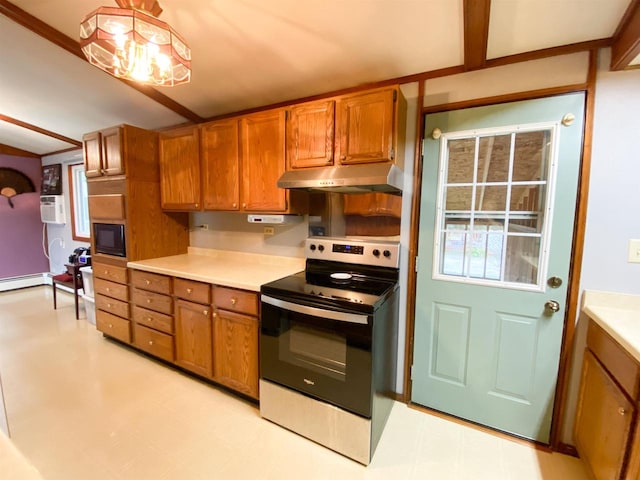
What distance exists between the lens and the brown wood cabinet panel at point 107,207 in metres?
2.74

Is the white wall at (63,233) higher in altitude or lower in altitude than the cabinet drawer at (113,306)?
higher

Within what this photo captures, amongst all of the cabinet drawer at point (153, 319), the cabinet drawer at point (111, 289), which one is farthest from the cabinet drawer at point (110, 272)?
the cabinet drawer at point (153, 319)

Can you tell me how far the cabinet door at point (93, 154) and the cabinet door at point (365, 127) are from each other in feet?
8.03

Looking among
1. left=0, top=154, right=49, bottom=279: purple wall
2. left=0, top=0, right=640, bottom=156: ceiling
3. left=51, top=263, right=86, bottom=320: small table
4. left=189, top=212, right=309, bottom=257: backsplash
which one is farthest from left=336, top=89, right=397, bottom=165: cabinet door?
left=0, top=154, right=49, bottom=279: purple wall

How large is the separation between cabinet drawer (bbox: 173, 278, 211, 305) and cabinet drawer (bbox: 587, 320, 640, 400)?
2358 millimetres

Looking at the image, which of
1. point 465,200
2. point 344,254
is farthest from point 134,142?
point 465,200

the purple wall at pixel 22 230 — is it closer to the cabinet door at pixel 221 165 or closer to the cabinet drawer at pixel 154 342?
the cabinet drawer at pixel 154 342

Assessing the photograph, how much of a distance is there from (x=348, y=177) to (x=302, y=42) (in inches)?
35.3

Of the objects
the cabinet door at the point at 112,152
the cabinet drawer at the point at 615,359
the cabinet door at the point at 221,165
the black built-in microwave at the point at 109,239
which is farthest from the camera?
the black built-in microwave at the point at 109,239

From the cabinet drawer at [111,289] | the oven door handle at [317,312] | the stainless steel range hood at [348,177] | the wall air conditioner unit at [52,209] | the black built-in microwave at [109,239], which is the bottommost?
the cabinet drawer at [111,289]

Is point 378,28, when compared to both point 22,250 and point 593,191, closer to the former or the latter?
point 593,191

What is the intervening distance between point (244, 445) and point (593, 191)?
2.49m

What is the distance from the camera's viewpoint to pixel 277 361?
6.14 feet

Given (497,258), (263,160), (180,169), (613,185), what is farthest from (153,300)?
(613,185)
